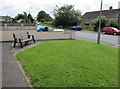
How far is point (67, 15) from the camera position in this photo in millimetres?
39750

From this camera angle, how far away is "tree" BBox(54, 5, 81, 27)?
3962cm

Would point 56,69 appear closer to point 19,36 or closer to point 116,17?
point 19,36

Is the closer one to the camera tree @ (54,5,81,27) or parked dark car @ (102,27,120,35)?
parked dark car @ (102,27,120,35)

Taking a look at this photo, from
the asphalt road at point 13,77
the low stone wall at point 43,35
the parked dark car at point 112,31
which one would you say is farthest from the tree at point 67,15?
the asphalt road at point 13,77

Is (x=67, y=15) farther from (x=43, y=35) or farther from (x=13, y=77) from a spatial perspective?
(x=13, y=77)

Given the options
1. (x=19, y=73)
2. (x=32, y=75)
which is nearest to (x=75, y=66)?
(x=32, y=75)

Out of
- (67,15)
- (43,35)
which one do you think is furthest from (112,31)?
(67,15)

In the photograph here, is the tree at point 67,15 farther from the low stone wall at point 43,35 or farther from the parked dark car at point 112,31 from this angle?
the low stone wall at point 43,35

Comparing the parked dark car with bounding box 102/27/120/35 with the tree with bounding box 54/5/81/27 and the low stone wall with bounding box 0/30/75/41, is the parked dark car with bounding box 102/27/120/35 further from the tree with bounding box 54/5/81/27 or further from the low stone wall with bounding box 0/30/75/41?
the tree with bounding box 54/5/81/27

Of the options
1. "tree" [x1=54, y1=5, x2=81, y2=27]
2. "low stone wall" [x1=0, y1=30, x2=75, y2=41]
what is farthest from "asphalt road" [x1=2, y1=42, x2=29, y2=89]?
"tree" [x1=54, y1=5, x2=81, y2=27]

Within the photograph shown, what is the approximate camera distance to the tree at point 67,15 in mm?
39625

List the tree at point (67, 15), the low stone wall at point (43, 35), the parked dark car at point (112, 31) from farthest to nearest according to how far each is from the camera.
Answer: the tree at point (67, 15)
the parked dark car at point (112, 31)
the low stone wall at point (43, 35)

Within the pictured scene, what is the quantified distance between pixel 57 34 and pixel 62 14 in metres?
28.3

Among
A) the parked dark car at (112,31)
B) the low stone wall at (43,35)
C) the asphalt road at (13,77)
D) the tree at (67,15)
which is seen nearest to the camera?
the asphalt road at (13,77)
